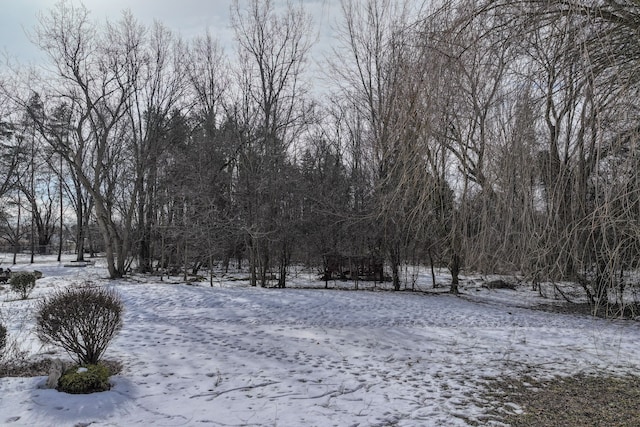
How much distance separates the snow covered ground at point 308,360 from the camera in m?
4.12

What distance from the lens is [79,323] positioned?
4.99 meters

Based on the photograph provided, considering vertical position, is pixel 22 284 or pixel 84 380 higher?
pixel 22 284

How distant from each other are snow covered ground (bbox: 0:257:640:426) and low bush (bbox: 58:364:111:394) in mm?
123

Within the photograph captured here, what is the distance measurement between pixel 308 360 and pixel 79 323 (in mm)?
3134

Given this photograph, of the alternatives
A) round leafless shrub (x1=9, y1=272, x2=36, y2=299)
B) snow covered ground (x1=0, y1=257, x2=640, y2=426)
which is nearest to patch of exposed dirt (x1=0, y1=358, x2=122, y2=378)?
snow covered ground (x1=0, y1=257, x2=640, y2=426)

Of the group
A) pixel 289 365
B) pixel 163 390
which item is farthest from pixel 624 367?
pixel 163 390

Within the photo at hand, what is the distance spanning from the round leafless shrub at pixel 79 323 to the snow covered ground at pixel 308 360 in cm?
49

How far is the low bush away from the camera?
14.3 ft

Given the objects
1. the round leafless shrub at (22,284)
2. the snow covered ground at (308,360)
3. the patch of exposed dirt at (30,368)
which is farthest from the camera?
the round leafless shrub at (22,284)

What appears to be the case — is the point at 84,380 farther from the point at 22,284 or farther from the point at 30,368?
the point at 22,284

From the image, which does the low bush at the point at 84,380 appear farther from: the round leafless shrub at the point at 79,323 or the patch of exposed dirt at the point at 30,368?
the patch of exposed dirt at the point at 30,368

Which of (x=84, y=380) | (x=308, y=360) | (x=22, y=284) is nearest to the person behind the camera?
(x=84, y=380)

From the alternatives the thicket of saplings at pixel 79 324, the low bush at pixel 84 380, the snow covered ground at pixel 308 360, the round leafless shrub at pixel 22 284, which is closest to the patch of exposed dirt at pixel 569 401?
the snow covered ground at pixel 308 360

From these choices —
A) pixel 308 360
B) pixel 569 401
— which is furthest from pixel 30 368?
pixel 569 401
